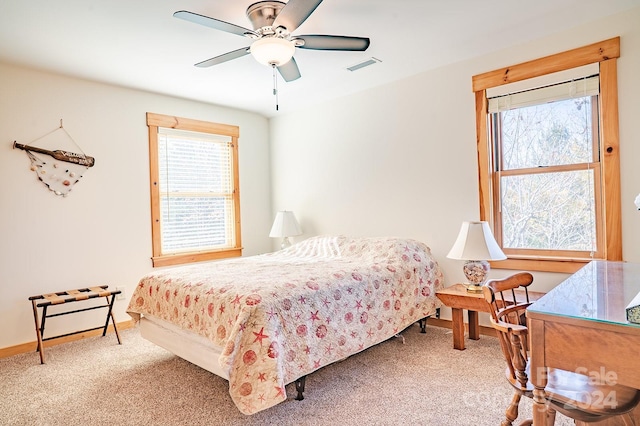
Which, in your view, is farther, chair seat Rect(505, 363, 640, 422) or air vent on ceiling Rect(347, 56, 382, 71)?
air vent on ceiling Rect(347, 56, 382, 71)

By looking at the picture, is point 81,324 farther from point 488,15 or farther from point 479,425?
point 488,15

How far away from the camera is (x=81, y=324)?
362cm

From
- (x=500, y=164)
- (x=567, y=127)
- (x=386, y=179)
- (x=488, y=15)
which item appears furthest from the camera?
(x=386, y=179)

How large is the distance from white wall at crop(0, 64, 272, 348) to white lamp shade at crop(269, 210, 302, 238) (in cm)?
143

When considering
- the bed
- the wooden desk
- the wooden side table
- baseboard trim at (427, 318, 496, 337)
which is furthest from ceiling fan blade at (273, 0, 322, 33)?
baseboard trim at (427, 318, 496, 337)

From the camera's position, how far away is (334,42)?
231cm

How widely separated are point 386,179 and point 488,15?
1.79 metres

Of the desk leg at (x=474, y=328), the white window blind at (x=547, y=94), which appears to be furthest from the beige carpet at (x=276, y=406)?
the white window blind at (x=547, y=94)

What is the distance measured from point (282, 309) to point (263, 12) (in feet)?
5.86

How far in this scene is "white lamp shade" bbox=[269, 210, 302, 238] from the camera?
15.0 feet

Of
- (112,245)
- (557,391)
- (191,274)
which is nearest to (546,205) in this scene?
(557,391)

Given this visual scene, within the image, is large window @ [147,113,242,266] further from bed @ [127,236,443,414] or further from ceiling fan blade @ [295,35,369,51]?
ceiling fan blade @ [295,35,369,51]

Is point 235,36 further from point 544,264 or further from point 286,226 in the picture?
point 544,264

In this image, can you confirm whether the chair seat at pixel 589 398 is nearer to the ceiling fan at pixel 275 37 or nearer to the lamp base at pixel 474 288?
the lamp base at pixel 474 288
